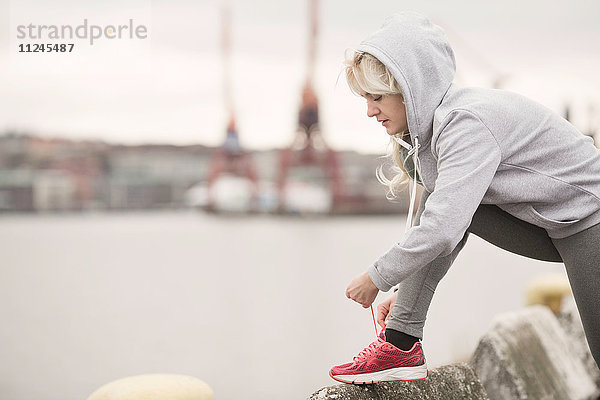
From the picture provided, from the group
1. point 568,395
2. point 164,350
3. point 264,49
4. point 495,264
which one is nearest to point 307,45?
point 264,49

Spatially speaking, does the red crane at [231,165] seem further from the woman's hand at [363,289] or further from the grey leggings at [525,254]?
the woman's hand at [363,289]

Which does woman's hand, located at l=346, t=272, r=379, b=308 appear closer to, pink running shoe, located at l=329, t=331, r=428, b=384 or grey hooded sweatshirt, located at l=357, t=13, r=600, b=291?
grey hooded sweatshirt, located at l=357, t=13, r=600, b=291

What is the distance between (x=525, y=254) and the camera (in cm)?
181

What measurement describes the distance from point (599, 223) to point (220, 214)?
38208mm

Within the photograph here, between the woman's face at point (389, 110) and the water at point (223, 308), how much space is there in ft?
22.1

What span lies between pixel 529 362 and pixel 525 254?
A: 0.89 m

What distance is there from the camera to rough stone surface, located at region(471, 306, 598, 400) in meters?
Answer: 2.41

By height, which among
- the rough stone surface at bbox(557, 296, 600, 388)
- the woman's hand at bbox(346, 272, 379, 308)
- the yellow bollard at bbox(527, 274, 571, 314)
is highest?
the woman's hand at bbox(346, 272, 379, 308)

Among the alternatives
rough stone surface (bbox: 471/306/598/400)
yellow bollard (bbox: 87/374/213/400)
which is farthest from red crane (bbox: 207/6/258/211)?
yellow bollard (bbox: 87/374/213/400)

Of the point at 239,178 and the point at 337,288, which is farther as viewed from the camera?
the point at 239,178

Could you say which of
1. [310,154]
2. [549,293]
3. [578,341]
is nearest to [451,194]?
[578,341]

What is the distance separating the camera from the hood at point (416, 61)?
5.32 feet

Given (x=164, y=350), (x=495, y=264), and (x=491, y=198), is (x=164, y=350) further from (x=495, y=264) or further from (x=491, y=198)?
(x=495, y=264)

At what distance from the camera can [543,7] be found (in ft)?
115
